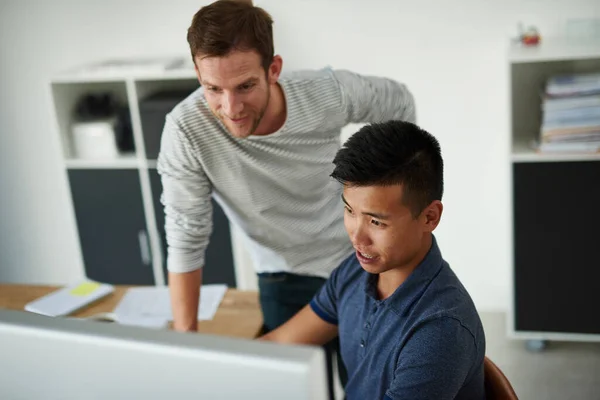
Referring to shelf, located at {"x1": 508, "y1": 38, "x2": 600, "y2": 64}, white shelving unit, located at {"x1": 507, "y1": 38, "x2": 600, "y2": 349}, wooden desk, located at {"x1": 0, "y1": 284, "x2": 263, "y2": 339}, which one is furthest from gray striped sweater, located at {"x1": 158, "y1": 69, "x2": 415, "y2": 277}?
white shelving unit, located at {"x1": 507, "y1": 38, "x2": 600, "y2": 349}

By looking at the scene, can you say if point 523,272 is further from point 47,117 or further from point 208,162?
point 47,117

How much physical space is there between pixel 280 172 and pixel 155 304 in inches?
18.4

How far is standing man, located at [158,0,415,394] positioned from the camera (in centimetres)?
134

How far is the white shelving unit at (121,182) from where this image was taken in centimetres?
262

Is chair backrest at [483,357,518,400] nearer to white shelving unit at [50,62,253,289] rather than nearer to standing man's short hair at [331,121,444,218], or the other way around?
standing man's short hair at [331,121,444,218]

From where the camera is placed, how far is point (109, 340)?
0.57m

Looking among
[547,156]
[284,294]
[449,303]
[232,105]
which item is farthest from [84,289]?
[547,156]

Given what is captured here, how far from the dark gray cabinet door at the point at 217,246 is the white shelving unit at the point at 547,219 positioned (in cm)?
107

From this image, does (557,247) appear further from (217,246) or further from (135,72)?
(135,72)

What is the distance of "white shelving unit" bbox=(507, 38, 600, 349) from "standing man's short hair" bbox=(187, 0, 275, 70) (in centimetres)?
114

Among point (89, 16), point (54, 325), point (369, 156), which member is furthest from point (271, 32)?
point (89, 16)

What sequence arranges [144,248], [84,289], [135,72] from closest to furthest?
[84,289], [135,72], [144,248]

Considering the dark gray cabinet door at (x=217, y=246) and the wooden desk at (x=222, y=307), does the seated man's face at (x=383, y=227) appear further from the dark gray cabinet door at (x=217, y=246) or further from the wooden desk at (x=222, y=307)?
the dark gray cabinet door at (x=217, y=246)

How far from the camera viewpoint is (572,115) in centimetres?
224
